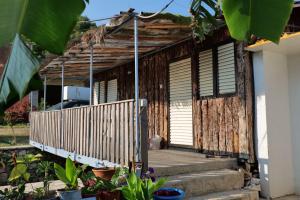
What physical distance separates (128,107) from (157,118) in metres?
3.68

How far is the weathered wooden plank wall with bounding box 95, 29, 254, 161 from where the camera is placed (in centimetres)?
696

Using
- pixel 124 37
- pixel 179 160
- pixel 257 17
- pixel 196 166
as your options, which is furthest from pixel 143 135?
pixel 257 17

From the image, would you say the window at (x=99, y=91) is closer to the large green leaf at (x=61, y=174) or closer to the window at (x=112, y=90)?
the window at (x=112, y=90)

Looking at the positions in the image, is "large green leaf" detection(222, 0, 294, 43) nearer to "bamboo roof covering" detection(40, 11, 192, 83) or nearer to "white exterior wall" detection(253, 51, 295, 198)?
"bamboo roof covering" detection(40, 11, 192, 83)

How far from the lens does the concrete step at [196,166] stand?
634 centimetres

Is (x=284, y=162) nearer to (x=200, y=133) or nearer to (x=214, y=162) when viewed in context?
(x=214, y=162)

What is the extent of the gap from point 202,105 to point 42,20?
7.57m

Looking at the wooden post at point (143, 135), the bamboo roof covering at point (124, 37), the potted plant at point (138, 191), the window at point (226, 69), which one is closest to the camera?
the potted plant at point (138, 191)

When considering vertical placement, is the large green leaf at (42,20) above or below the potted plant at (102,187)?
above

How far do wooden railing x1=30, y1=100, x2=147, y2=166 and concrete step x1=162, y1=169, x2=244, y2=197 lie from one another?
27.3 inches

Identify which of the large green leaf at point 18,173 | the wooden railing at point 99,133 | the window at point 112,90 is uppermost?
the window at point 112,90

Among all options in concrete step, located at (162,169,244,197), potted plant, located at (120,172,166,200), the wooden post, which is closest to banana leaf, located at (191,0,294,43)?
potted plant, located at (120,172,166,200)

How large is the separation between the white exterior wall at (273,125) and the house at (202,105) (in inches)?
0.7

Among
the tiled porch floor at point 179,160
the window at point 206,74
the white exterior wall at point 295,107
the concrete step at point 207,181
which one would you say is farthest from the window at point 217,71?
the concrete step at point 207,181
